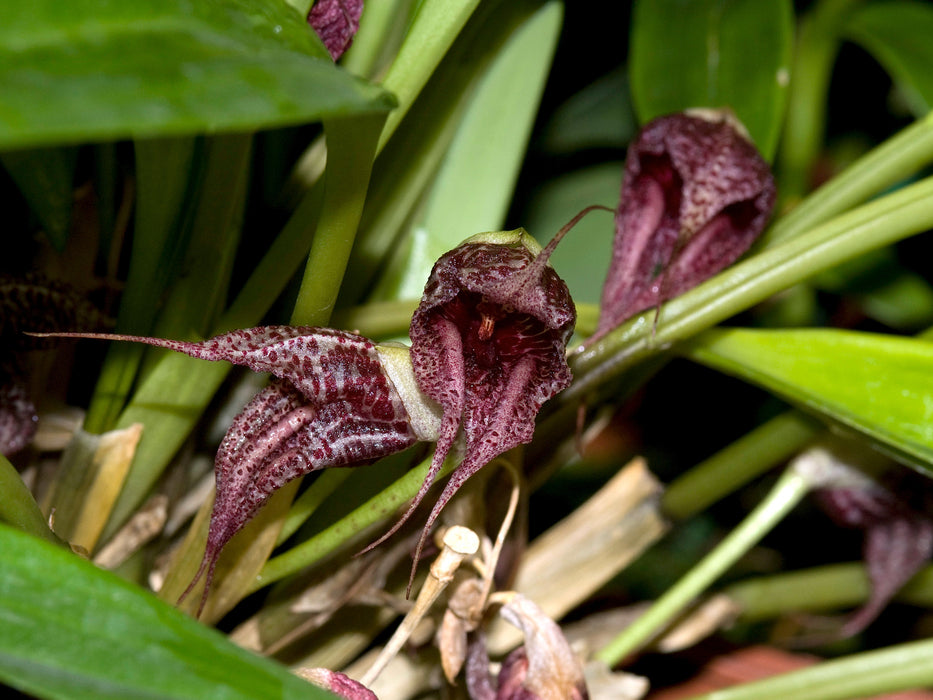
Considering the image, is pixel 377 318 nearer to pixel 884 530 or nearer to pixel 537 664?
pixel 537 664

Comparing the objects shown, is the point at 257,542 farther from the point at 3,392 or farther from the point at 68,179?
the point at 68,179

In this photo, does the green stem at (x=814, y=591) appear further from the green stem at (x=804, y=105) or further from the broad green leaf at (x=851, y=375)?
the green stem at (x=804, y=105)

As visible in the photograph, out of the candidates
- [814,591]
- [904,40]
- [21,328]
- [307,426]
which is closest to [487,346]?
[307,426]

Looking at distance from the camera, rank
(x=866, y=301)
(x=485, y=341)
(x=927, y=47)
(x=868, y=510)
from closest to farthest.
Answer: (x=485, y=341)
(x=868, y=510)
(x=927, y=47)
(x=866, y=301)

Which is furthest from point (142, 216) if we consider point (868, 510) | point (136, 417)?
point (868, 510)

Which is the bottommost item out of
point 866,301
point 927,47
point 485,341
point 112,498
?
point 112,498

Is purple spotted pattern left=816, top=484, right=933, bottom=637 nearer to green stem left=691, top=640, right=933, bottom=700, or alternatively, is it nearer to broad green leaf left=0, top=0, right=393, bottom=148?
green stem left=691, top=640, right=933, bottom=700
